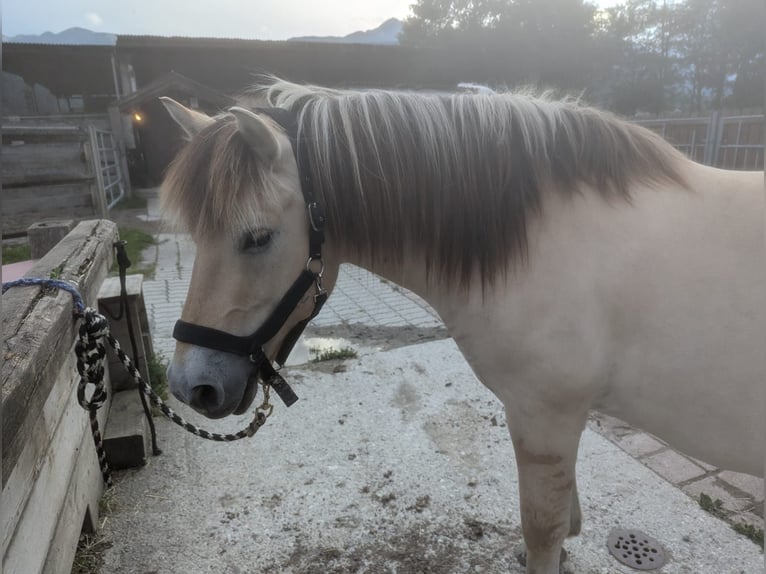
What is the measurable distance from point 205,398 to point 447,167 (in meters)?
0.96

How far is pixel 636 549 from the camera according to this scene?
206 centimetres

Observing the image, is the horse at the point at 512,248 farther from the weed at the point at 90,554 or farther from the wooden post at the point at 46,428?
the weed at the point at 90,554

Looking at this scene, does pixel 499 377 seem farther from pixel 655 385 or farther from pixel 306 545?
pixel 306 545

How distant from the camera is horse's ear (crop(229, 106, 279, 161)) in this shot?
1191mm

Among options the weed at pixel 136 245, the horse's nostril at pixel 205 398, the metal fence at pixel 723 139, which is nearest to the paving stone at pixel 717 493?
the horse's nostril at pixel 205 398

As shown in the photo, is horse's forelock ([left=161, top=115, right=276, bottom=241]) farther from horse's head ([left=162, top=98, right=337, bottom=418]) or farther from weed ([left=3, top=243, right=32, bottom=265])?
weed ([left=3, top=243, right=32, bottom=265])

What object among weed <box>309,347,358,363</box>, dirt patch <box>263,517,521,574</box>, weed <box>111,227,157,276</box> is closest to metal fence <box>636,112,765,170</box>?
weed <box>309,347,358,363</box>

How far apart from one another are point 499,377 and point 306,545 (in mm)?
1246

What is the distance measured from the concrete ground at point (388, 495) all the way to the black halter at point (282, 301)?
325 millimetres

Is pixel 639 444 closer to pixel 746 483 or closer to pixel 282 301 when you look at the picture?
pixel 746 483

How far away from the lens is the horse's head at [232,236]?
49.9 inches

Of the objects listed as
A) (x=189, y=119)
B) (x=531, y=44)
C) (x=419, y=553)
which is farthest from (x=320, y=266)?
(x=531, y=44)

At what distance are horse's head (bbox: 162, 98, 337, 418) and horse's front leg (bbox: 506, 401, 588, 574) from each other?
2.66 ft

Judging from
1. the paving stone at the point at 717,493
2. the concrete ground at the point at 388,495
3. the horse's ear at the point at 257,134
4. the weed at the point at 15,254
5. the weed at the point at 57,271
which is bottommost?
the concrete ground at the point at 388,495
